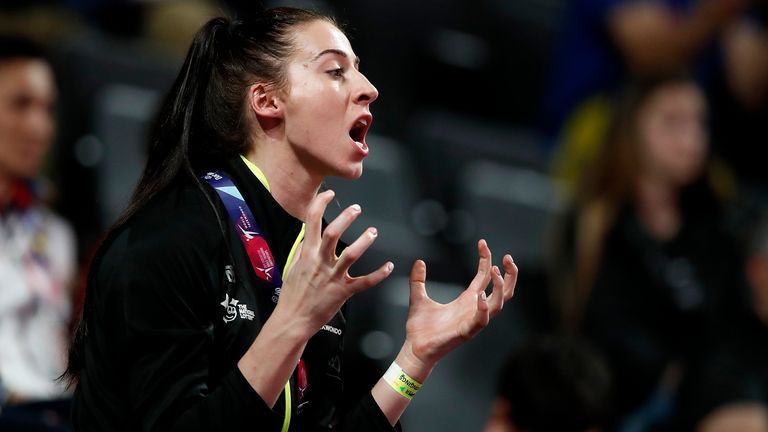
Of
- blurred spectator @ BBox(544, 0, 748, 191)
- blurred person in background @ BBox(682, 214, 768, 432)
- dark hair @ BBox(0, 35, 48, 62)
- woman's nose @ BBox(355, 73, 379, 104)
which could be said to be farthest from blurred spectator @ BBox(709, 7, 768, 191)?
woman's nose @ BBox(355, 73, 379, 104)

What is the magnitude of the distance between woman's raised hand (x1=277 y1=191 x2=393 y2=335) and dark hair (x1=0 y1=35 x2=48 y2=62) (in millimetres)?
2195

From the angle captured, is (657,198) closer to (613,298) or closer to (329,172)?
(613,298)

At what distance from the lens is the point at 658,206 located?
14.1 feet

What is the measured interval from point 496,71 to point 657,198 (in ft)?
4.97

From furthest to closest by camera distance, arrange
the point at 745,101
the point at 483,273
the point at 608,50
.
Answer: the point at 745,101, the point at 608,50, the point at 483,273

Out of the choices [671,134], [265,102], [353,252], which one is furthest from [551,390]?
[671,134]

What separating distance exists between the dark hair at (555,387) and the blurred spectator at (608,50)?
1651 mm

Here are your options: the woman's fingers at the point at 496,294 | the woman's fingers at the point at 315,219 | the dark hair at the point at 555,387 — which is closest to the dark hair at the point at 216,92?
the woman's fingers at the point at 315,219

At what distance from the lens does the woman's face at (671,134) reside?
4270 mm

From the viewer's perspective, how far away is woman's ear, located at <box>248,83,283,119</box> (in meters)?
1.92

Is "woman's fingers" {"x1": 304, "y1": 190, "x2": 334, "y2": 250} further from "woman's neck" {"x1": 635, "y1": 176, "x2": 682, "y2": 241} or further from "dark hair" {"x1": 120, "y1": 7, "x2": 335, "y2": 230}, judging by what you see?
"woman's neck" {"x1": 635, "y1": 176, "x2": 682, "y2": 241}

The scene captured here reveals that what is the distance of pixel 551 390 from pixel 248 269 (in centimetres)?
124

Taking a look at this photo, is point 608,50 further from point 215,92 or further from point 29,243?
point 215,92

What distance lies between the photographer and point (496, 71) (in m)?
5.61
